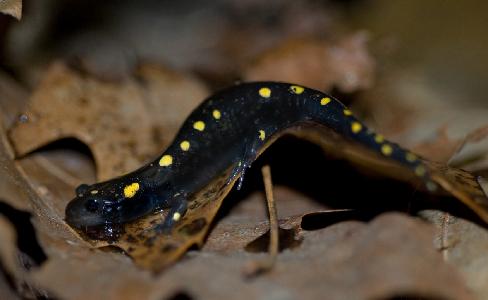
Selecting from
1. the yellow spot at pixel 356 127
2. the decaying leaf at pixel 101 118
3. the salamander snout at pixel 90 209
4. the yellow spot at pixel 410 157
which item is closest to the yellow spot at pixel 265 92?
the yellow spot at pixel 356 127

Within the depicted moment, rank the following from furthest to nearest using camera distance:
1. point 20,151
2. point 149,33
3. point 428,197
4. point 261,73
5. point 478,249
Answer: point 149,33 < point 261,73 < point 20,151 < point 428,197 < point 478,249

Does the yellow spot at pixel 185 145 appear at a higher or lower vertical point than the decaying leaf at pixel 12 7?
lower

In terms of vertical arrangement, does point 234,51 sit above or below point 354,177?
above

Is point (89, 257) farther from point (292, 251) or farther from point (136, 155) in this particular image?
point (136, 155)

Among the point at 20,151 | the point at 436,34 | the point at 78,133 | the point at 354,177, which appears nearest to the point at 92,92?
the point at 78,133

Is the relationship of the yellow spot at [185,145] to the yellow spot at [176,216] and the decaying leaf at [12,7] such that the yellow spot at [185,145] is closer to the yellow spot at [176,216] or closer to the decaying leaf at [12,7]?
the yellow spot at [176,216]
